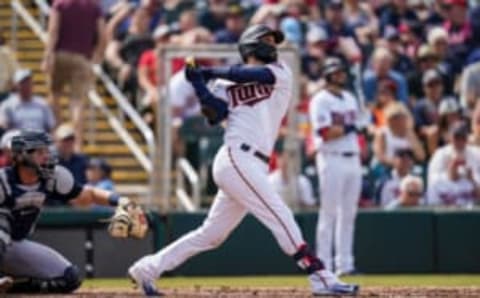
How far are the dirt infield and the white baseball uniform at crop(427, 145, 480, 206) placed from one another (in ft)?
17.1

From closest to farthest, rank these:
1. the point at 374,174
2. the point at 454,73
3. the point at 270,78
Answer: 1. the point at 270,78
2. the point at 374,174
3. the point at 454,73

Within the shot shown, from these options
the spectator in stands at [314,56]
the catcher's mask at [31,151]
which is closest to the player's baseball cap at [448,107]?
the spectator in stands at [314,56]

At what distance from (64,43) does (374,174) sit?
12.7ft

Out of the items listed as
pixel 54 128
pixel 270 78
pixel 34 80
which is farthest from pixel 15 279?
pixel 34 80

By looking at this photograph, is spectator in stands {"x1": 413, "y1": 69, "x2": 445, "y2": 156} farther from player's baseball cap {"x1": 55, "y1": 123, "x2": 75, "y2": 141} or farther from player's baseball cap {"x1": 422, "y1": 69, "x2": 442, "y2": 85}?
player's baseball cap {"x1": 55, "y1": 123, "x2": 75, "y2": 141}

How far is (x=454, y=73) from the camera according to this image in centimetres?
2189

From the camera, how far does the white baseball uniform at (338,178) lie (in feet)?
55.6

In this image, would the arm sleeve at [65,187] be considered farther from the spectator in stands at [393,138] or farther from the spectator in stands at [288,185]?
the spectator in stands at [393,138]

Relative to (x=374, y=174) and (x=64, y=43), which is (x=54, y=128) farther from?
(x=374, y=174)

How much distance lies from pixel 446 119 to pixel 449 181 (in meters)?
1.51

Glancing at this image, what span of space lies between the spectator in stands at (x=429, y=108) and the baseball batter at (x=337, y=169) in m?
3.42

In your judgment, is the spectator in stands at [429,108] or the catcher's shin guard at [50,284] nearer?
the catcher's shin guard at [50,284]

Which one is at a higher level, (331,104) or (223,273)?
(331,104)

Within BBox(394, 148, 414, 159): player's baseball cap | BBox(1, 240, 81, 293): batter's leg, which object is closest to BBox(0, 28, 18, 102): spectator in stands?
BBox(394, 148, 414, 159): player's baseball cap
